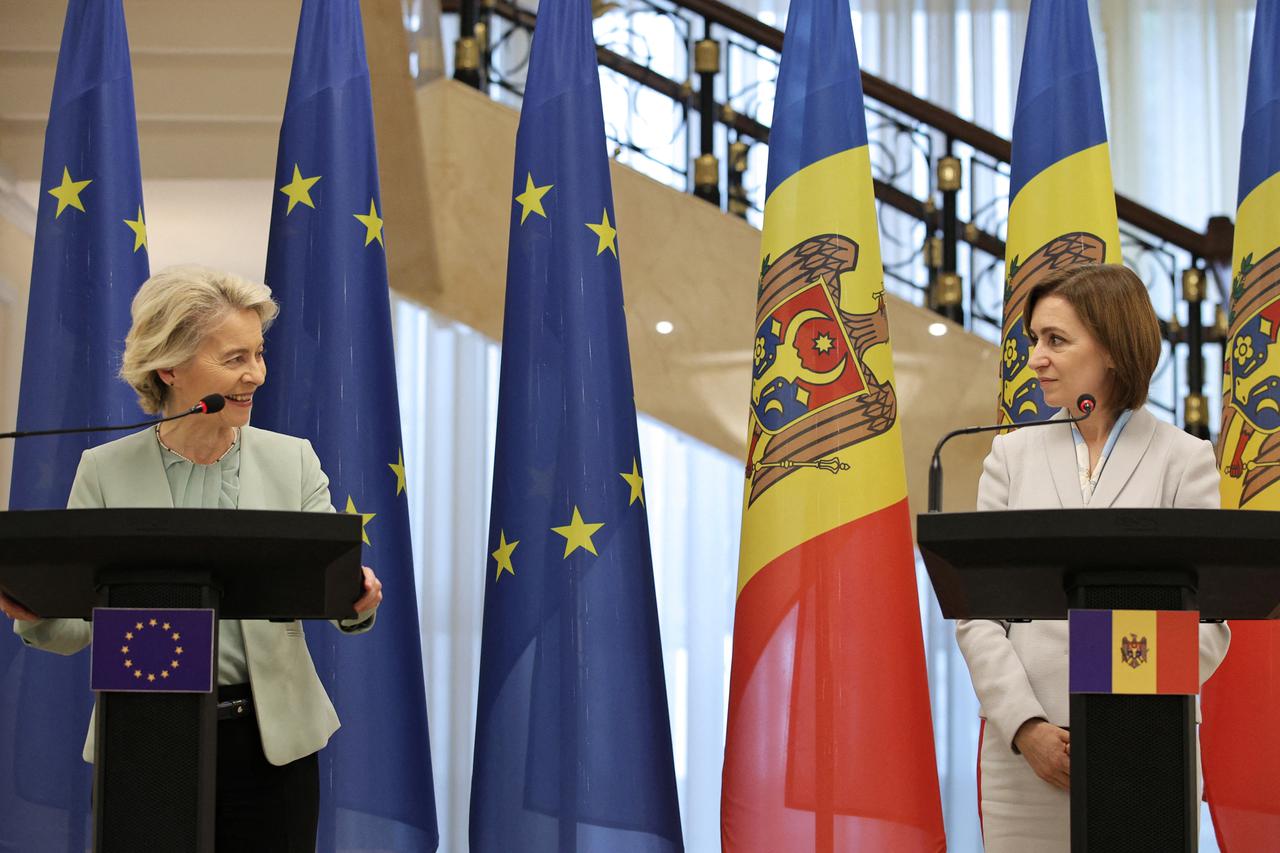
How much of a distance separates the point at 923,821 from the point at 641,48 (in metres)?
4.69

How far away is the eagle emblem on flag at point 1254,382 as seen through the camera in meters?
2.80

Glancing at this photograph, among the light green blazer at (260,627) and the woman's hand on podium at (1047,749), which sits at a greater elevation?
the light green blazer at (260,627)

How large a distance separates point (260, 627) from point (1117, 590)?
107 centimetres

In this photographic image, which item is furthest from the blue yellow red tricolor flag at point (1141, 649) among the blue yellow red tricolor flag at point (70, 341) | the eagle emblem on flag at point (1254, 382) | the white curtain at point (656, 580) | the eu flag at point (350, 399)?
the white curtain at point (656, 580)

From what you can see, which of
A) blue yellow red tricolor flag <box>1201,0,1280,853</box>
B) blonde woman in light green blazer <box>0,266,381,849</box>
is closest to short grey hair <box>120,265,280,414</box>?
blonde woman in light green blazer <box>0,266,381,849</box>

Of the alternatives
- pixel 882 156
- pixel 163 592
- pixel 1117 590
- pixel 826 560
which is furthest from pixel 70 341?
pixel 882 156

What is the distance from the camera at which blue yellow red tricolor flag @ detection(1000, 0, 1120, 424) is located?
2770 millimetres

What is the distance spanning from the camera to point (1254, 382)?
2824 millimetres

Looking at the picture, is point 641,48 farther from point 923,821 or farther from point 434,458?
point 923,821

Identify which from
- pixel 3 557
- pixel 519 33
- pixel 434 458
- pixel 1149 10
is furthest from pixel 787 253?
pixel 1149 10

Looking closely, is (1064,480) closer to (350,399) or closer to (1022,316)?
(1022,316)

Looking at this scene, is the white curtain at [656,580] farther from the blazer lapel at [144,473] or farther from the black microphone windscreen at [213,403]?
the black microphone windscreen at [213,403]

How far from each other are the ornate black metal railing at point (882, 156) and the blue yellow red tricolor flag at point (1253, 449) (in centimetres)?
179

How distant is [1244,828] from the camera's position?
8.86 ft
